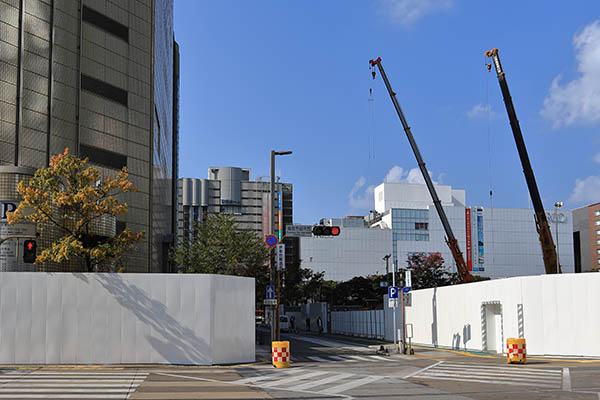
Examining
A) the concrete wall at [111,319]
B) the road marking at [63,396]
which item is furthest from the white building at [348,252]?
the road marking at [63,396]

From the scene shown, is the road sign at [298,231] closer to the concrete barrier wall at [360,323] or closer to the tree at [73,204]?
the tree at [73,204]

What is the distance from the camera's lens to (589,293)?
92.3 ft

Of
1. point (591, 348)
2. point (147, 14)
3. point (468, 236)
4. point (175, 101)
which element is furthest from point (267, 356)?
point (468, 236)

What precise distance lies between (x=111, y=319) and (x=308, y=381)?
8764 mm

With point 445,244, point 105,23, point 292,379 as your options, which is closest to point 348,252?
point 445,244

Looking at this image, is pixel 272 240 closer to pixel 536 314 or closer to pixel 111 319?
pixel 111 319

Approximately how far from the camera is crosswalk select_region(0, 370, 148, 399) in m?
16.4

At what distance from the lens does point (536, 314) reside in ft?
96.5

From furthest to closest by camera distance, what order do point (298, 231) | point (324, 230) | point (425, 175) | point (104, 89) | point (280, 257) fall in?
point (425, 175) → point (104, 89) → point (280, 257) → point (298, 231) → point (324, 230)

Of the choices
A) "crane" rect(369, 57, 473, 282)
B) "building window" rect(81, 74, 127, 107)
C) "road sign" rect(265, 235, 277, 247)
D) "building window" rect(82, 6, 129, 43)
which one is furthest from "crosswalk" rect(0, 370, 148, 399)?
"crane" rect(369, 57, 473, 282)

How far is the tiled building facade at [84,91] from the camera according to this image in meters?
37.9

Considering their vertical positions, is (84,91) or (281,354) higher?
(84,91)

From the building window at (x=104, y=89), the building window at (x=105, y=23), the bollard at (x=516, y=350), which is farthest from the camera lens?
the building window at (x=105, y=23)

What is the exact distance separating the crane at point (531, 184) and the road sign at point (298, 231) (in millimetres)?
15043
